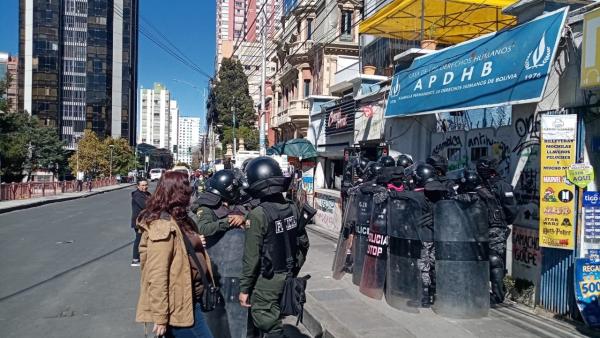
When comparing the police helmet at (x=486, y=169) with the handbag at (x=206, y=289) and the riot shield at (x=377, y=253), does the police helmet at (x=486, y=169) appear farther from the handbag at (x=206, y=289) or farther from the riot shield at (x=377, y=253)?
the handbag at (x=206, y=289)

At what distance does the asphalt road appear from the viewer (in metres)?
5.40

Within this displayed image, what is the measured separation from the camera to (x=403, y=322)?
543 cm

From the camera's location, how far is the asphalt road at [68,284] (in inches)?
213

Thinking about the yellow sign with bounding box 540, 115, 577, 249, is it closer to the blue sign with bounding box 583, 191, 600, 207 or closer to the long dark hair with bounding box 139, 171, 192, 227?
the blue sign with bounding box 583, 191, 600, 207

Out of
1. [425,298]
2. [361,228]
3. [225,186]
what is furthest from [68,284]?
[425,298]

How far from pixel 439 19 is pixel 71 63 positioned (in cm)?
9219

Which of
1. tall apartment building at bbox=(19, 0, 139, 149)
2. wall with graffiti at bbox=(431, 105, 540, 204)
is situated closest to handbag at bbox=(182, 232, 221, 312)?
wall with graffiti at bbox=(431, 105, 540, 204)

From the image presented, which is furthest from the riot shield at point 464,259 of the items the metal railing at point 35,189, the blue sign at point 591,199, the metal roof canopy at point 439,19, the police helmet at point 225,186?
the metal railing at point 35,189

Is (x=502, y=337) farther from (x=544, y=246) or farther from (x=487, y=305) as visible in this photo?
(x=544, y=246)

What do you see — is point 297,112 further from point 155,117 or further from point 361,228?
point 155,117

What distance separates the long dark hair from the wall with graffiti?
200 inches

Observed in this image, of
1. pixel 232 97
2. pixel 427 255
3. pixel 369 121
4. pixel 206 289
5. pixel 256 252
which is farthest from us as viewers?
pixel 232 97

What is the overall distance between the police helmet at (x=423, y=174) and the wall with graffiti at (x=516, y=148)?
141 cm

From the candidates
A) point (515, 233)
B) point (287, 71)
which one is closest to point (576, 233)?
point (515, 233)
